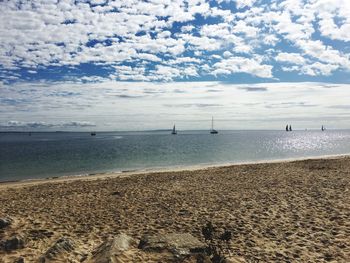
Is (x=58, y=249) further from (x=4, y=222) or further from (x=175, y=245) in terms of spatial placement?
(x=4, y=222)

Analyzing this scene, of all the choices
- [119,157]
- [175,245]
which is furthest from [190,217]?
[119,157]

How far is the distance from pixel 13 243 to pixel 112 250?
3437 mm

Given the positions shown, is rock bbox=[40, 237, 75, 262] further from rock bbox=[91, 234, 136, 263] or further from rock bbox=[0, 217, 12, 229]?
rock bbox=[0, 217, 12, 229]

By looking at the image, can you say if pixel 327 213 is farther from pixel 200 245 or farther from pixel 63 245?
pixel 63 245

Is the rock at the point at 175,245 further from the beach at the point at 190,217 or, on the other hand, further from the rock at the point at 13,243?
the rock at the point at 13,243

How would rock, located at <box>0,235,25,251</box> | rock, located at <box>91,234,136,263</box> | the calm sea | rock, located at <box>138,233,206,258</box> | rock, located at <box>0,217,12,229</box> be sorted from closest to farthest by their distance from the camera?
1. rock, located at <box>91,234,136,263</box>
2. rock, located at <box>138,233,206,258</box>
3. rock, located at <box>0,235,25,251</box>
4. rock, located at <box>0,217,12,229</box>
5. the calm sea

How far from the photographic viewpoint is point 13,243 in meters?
9.40

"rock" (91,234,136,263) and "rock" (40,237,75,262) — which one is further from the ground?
"rock" (91,234,136,263)

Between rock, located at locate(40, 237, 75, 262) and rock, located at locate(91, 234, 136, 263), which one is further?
rock, located at locate(40, 237, 75, 262)

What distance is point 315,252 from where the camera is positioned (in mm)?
8984

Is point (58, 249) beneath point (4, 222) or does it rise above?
above

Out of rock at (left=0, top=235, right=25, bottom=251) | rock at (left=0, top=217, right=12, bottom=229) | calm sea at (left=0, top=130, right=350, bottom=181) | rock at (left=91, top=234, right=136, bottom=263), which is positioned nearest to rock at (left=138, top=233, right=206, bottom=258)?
rock at (left=91, top=234, right=136, bottom=263)

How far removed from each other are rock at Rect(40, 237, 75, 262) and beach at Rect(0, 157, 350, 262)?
43 millimetres

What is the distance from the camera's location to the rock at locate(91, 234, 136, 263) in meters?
7.56
